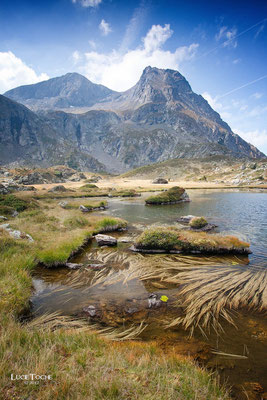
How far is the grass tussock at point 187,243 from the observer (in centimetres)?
1733

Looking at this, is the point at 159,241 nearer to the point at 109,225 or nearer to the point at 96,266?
the point at 96,266

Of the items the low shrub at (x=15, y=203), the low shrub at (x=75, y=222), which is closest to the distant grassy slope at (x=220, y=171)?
the low shrub at (x=75, y=222)

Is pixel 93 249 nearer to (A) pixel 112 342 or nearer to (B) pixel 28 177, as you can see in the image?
(A) pixel 112 342

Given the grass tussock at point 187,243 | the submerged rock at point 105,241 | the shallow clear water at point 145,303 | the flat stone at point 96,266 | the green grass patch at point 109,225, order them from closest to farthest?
the shallow clear water at point 145,303
the flat stone at point 96,266
the grass tussock at point 187,243
the submerged rock at point 105,241
the green grass patch at point 109,225

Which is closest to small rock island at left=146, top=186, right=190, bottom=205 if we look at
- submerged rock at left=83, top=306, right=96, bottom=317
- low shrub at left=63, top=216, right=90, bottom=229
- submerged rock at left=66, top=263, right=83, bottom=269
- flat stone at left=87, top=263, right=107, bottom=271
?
low shrub at left=63, top=216, right=90, bottom=229

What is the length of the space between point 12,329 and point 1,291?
3725 mm

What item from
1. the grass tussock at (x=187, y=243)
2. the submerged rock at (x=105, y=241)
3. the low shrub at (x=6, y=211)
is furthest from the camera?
the low shrub at (x=6, y=211)

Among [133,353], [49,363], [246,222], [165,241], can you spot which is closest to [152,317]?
[133,353]

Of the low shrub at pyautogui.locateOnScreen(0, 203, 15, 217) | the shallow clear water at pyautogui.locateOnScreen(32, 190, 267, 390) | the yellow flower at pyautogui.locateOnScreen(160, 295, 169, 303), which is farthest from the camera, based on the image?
the low shrub at pyautogui.locateOnScreen(0, 203, 15, 217)

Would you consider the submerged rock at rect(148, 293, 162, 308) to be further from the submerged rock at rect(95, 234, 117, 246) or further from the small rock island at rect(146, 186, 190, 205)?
the small rock island at rect(146, 186, 190, 205)

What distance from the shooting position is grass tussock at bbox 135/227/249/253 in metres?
17.3

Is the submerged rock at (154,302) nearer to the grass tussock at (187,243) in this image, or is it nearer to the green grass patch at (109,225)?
the grass tussock at (187,243)

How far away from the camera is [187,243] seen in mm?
17594

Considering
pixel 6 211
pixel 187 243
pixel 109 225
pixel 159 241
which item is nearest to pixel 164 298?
pixel 159 241
